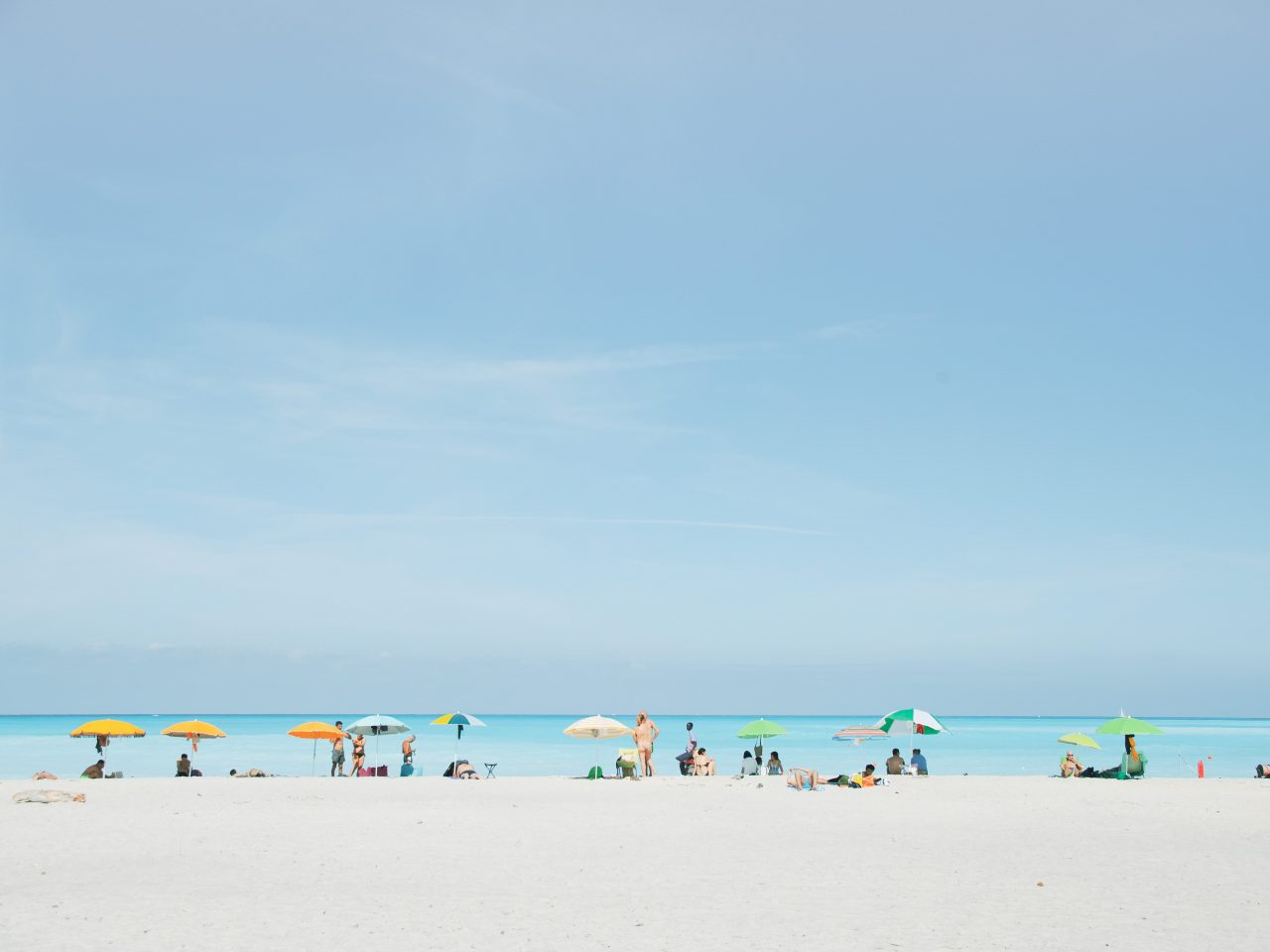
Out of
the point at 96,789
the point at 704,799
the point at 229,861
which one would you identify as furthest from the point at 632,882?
the point at 96,789

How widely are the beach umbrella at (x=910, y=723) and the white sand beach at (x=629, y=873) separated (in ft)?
25.1

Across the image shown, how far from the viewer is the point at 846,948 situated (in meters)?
8.45

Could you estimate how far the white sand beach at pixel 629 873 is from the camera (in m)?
8.98

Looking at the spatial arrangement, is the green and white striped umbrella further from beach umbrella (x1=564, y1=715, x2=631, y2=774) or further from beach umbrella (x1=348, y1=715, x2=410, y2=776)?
→ beach umbrella (x1=348, y1=715, x2=410, y2=776)

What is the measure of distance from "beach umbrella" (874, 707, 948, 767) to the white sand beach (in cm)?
764

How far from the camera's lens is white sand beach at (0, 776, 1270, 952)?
8984mm

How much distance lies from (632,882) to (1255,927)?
19.3 ft

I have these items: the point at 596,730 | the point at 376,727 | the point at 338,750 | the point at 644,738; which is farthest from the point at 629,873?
the point at 376,727

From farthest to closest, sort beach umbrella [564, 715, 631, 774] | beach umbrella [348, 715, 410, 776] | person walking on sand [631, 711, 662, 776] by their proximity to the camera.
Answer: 1. beach umbrella [348, 715, 410, 776]
2. beach umbrella [564, 715, 631, 774]
3. person walking on sand [631, 711, 662, 776]

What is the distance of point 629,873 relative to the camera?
478 inches

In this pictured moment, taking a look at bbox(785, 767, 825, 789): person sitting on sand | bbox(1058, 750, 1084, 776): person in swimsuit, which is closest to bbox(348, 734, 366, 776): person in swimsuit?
bbox(785, 767, 825, 789): person sitting on sand

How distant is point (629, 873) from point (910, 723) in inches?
763

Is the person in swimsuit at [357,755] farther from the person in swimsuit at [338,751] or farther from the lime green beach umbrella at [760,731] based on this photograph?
the lime green beach umbrella at [760,731]

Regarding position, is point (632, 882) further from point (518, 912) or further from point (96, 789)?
point (96, 789)
